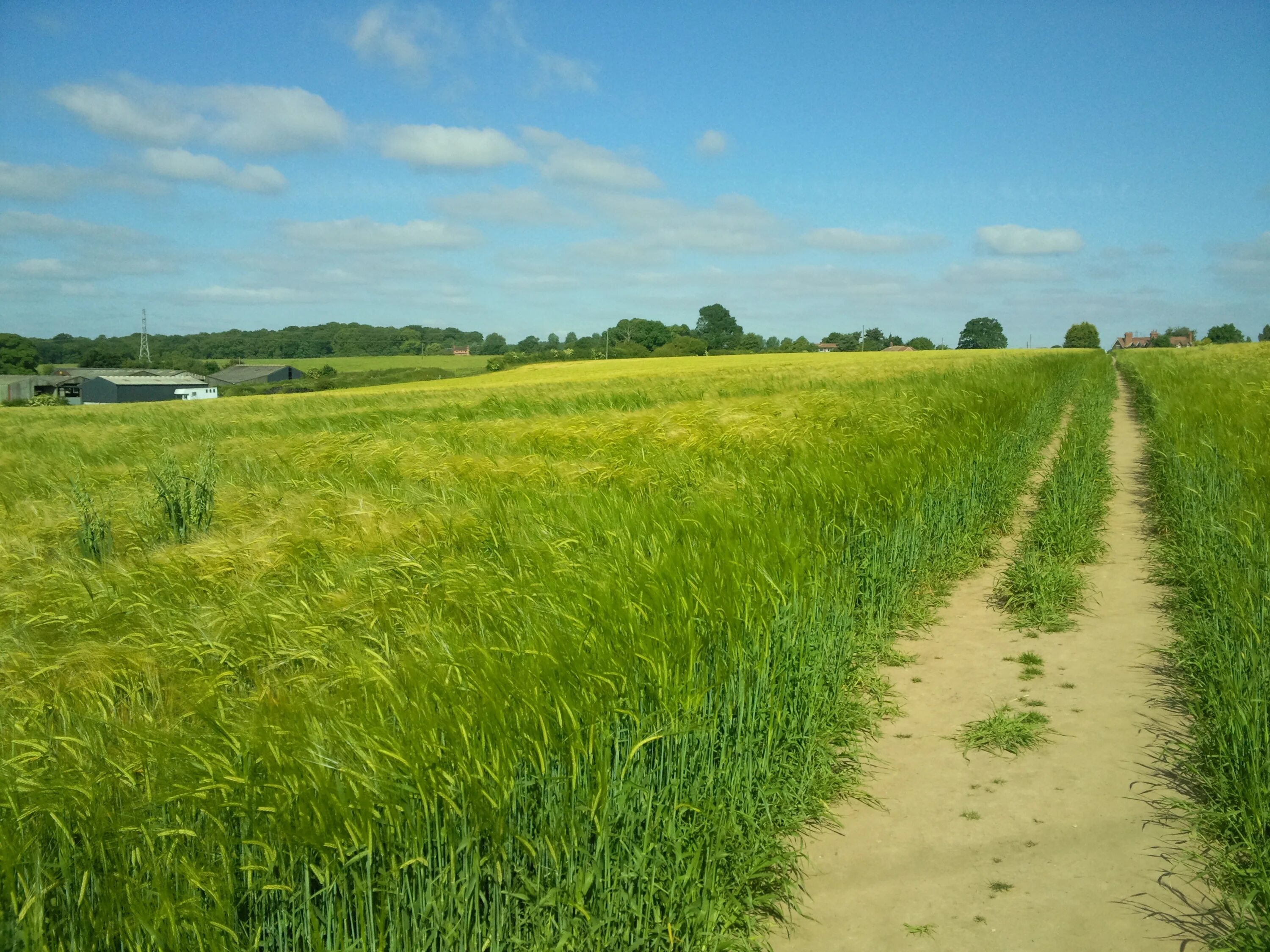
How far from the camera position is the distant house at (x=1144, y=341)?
11766 cm

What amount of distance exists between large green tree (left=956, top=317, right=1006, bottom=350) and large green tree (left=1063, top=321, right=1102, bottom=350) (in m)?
8.81

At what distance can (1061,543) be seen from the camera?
601cm

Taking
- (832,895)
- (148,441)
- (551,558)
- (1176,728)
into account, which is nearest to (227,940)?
(832,895)

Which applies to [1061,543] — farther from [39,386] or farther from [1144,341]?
[1144,341]

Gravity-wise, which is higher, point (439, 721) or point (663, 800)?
point (439, 721)

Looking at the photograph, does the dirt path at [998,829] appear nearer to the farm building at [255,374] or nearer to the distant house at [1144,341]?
the farm building at [255,374]

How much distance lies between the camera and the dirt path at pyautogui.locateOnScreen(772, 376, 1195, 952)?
2.26 m

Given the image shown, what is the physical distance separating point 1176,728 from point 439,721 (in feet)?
10.4

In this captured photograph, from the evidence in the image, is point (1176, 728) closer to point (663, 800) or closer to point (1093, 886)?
point (1093, 886)

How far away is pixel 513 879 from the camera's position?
198cm

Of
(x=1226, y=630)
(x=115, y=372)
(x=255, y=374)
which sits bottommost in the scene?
(x=1226, y=630)

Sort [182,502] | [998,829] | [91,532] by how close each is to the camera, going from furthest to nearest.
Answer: [182,502], [91,532], [998,829]

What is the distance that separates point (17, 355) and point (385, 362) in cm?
3687

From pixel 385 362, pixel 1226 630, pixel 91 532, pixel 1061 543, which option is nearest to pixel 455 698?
pixel 1226 630
